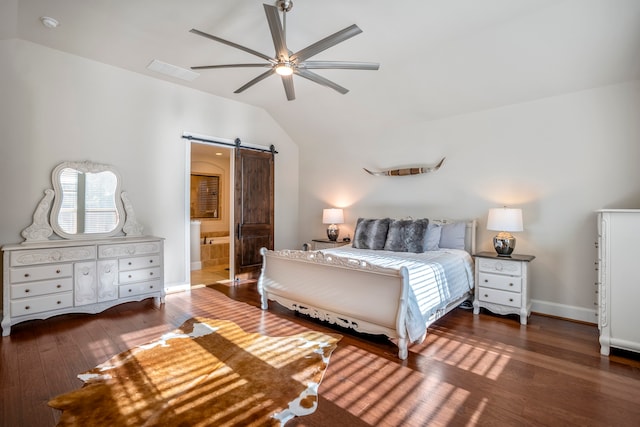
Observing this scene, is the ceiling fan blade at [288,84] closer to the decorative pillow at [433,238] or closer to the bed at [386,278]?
the bed at [386,278]

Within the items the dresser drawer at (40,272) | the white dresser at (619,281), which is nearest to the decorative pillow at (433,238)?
the white dresser at (619,281)

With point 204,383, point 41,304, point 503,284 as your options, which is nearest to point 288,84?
point 204,383

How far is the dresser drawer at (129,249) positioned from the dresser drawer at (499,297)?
4.06m

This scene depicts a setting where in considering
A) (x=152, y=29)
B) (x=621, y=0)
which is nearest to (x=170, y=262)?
(x=152, y=29)

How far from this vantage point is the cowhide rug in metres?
1.83

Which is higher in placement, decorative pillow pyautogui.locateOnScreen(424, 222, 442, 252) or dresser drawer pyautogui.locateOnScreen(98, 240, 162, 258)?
decorative pillow pyautogui.locateOnScreen(424, 222, 442, 252)

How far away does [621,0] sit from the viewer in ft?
8.40

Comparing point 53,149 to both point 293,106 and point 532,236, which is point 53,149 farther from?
point 532,236

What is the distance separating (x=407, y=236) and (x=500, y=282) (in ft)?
3.76

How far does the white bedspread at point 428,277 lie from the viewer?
2.65 metres

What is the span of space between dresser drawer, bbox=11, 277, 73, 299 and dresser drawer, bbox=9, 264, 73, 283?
0.05 meters

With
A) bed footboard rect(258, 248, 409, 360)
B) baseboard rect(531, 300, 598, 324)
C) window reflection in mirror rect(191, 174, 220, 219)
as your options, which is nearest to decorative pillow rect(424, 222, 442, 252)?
baseboard rect(531, 300, 598, 324)

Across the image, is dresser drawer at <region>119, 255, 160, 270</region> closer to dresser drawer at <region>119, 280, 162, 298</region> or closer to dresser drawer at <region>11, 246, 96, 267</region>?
dresser drawer at <region>119, 280, 162, 298</region>

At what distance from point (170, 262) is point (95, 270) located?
1136 mm
